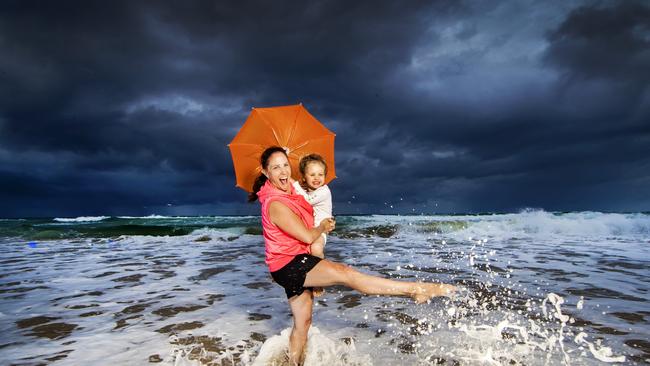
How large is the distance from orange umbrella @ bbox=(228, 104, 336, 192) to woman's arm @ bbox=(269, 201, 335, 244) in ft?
2.51

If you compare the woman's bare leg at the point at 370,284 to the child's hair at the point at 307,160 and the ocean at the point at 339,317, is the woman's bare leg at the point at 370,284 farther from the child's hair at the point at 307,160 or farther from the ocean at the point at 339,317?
the child's hair at the point at 307,160

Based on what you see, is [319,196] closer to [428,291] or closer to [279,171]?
[279,171]

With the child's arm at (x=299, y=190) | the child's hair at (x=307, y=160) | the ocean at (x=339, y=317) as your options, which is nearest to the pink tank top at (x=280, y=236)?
the child's arm at (x=299, y=190)

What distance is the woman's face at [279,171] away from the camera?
3344 millimetres

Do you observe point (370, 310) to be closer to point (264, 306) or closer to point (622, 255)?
point (264, 306)

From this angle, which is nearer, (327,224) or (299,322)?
(327,224)

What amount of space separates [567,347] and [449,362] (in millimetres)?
1374

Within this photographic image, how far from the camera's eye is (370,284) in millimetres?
3223

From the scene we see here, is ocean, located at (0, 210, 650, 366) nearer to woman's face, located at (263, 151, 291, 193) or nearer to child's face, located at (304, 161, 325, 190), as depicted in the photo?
child's face, located at (304, 161, 325, 190)

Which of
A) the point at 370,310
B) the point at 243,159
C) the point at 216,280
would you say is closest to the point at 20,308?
the point at 216,280

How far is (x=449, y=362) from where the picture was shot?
3619 mm

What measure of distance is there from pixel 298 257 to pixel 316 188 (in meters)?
0.72

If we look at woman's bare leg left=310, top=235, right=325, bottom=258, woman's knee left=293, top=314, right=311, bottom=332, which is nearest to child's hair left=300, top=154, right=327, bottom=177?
woman's bare leg left=310, top=235, right=325, bottom=258

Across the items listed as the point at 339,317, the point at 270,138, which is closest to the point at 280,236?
the point at 270,138
